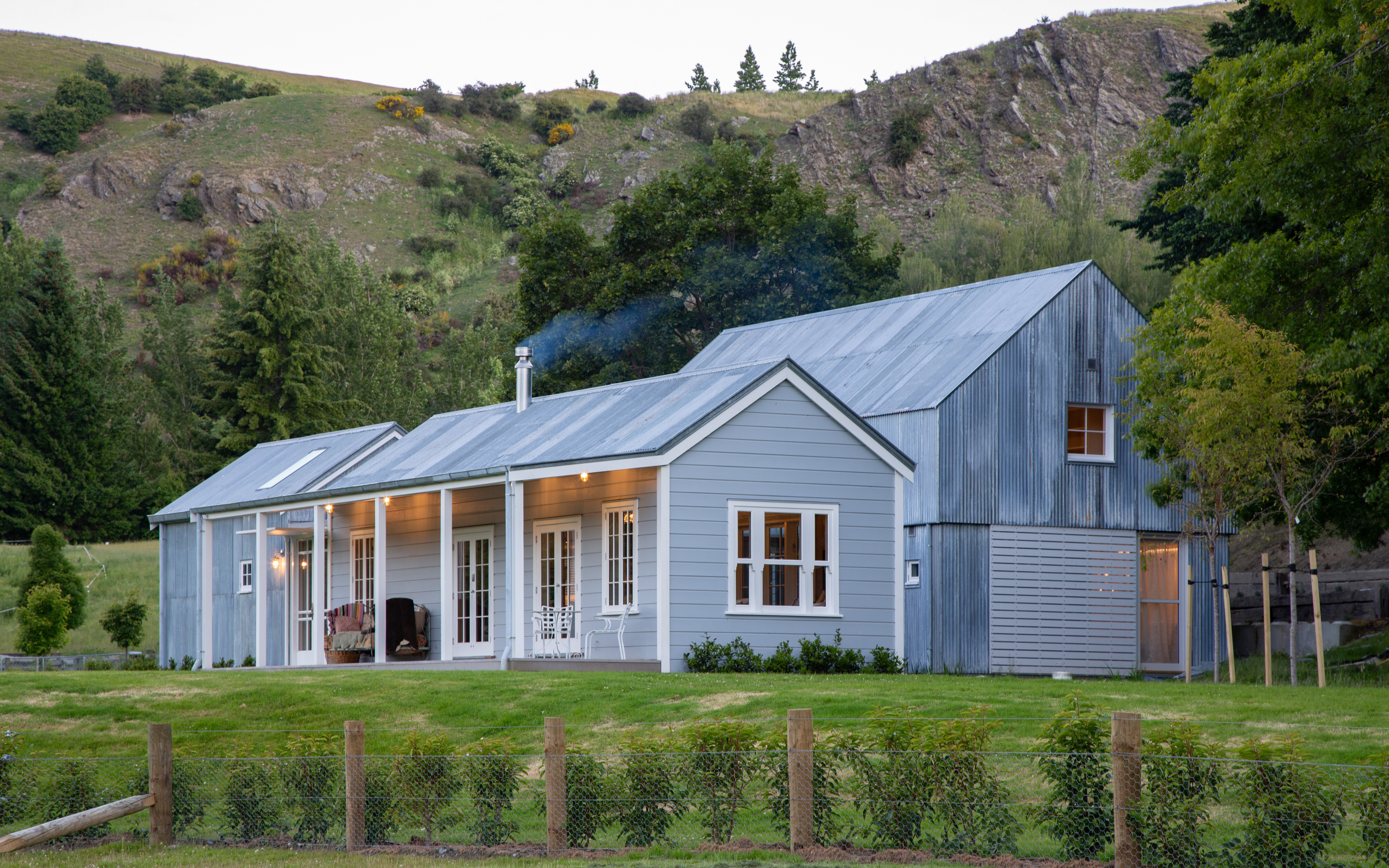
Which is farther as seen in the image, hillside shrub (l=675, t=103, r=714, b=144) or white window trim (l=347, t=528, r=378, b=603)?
hillside shrub (l=675, t=103, r=714, b=144)

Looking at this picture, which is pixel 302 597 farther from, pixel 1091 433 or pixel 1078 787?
pixel 1078 787

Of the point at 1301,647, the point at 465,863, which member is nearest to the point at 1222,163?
the point at 1301,647

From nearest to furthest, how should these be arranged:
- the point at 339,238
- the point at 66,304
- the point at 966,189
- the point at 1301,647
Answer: the point at 1301,647 < the point at 66,304 < the point at 966,189 < the point at 339,238

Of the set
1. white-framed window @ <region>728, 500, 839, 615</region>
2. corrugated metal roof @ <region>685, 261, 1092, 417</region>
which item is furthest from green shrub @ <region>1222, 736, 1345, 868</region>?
corrugated metal roof @ <region>685, 261, 1092, 417</region>

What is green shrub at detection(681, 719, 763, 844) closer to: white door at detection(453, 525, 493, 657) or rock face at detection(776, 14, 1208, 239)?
white door at detection(453, 525, 493, 657)

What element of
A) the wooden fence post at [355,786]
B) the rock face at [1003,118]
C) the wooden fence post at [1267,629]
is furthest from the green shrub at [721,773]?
the rock face at [1003,118]

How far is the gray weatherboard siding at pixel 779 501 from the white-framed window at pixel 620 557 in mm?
1180

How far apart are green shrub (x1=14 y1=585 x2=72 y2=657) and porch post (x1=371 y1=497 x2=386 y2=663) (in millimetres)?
11553

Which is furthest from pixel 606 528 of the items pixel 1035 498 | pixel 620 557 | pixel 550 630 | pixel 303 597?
pixel 303 597

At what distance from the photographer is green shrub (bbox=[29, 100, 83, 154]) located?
348 ft

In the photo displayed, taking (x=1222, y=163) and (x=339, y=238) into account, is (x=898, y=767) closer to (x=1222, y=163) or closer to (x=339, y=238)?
(x=1222, y=163)

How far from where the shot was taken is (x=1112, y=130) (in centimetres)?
8975

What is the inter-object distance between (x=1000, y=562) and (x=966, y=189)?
6656cm

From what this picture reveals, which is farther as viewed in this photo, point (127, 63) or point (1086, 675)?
point (127, 63)
